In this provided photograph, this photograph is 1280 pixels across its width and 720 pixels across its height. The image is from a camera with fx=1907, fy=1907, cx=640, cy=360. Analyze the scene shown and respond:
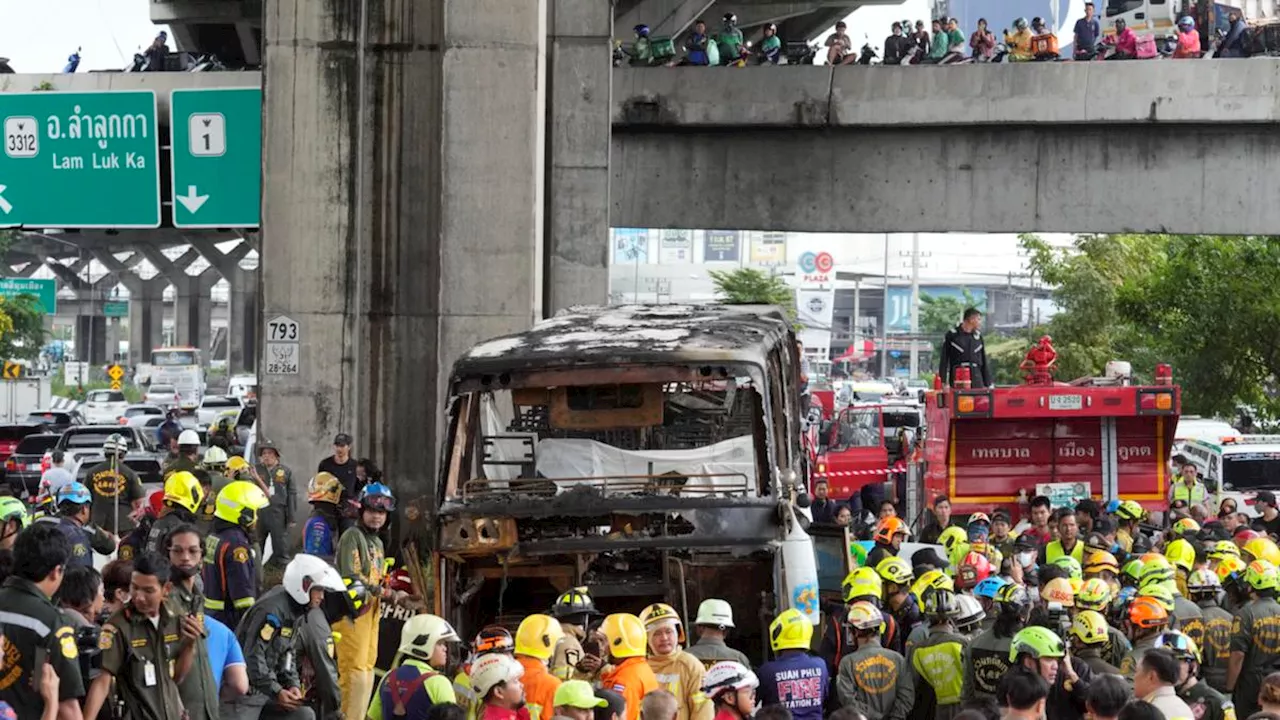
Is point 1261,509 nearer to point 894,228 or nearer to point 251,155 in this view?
point 894,228

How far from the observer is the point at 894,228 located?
26594mm

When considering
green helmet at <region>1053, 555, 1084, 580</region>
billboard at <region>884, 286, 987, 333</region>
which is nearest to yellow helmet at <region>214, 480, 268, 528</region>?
green helmet at <region>1053, 555, 1084, 580</region>

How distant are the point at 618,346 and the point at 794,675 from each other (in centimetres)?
400

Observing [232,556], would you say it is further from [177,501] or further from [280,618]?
[280,618]

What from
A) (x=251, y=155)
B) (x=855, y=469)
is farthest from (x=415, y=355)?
(x=855, y=469)

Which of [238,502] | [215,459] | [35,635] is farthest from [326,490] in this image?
[35,635]

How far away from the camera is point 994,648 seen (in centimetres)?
964

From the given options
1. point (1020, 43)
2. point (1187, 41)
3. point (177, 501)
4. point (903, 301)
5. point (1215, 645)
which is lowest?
point (903, 301)

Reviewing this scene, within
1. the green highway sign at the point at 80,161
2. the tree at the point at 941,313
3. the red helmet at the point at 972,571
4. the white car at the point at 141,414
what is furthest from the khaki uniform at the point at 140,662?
the tree at the point at 941,313

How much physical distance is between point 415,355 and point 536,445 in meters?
7.66

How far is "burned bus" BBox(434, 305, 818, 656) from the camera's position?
39.3 ft

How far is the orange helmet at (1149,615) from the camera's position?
1006cm

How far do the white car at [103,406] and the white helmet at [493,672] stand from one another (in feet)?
149

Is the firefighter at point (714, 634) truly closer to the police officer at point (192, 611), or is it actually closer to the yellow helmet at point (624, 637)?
the yellow helmet at point (624, 637)
